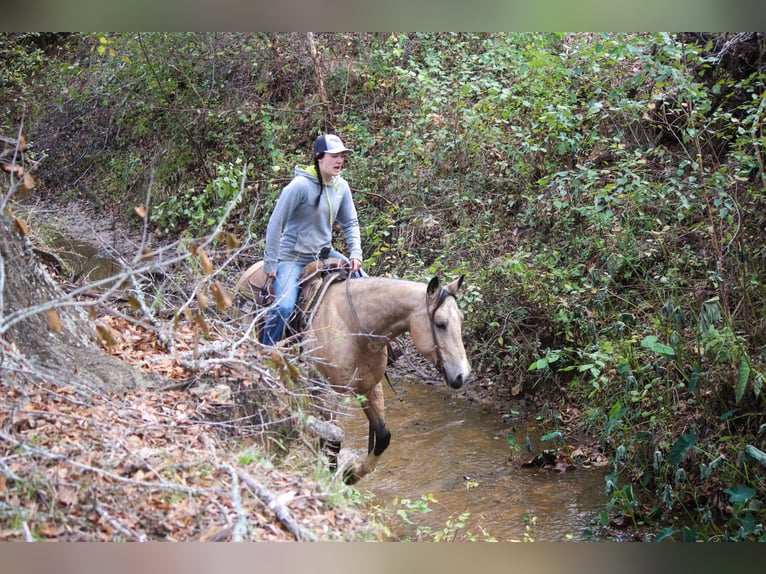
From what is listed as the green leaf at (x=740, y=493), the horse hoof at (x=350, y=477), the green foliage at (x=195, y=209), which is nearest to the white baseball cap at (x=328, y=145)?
the horse hoof at (x=350, y=477)

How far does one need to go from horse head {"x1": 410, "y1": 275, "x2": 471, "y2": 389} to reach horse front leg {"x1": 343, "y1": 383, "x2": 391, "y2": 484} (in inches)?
33.5

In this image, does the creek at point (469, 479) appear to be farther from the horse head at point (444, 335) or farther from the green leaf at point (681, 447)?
the horse head at point (444, 335)

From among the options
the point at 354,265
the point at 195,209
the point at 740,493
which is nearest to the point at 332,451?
the point at 354,265

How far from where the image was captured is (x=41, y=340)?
394 cm

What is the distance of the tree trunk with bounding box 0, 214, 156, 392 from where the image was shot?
3.79m

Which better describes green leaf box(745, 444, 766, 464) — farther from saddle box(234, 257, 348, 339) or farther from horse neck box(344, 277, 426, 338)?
saddle box(234, 257, 348, 339)

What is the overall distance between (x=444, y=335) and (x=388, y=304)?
1.95ft

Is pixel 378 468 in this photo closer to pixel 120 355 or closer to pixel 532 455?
pixel 532 455

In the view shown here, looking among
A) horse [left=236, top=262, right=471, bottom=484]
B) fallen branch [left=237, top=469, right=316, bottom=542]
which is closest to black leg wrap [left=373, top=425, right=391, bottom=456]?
horse [left=236, top=262, right=471, bottom=484]

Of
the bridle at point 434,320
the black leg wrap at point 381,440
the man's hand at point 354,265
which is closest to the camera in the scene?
the bridle at point 434,320

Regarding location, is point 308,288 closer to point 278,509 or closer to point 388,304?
point 388,304

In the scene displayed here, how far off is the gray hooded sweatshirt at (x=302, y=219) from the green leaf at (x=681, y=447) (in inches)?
114

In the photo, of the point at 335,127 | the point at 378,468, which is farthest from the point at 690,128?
the point at 335,127

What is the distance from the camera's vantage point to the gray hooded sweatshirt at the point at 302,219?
5.34m
